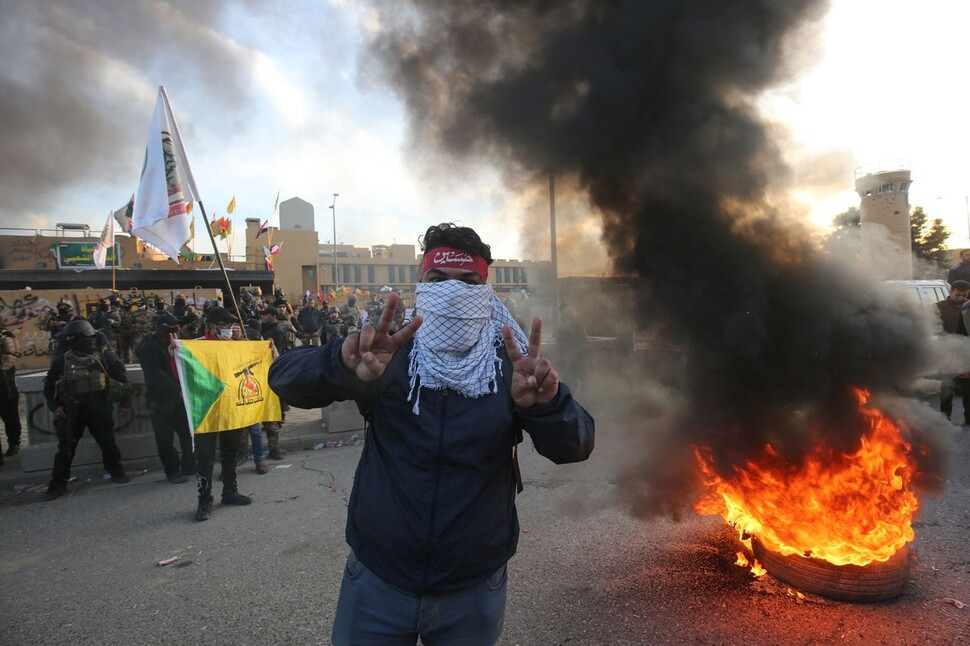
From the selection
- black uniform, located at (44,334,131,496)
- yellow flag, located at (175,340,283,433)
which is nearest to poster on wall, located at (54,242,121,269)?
black uniform, located at (44,334,131,496)

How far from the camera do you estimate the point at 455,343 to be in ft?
5.55

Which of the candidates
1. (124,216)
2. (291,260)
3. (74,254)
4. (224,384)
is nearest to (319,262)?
(291,260)

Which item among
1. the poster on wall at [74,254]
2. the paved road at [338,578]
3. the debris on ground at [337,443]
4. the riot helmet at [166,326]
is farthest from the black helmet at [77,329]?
the poster on wall at [74,254]

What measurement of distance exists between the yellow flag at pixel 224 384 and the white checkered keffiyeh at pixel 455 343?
13.3 ft

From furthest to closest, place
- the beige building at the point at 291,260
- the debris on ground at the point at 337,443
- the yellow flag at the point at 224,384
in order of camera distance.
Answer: the beige building at the point at 291,260 → the debris on ground at the point at 337,443 → the yellow flag at the point at 224,384

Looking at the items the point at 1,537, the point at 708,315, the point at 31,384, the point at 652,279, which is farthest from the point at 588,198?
the point at 31,384

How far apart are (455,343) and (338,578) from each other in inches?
103

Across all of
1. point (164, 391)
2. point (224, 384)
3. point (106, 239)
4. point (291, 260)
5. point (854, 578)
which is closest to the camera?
point (854, 578)

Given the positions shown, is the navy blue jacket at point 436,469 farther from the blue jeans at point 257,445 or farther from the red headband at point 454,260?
the blue jeans at point 257,445

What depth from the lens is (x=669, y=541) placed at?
3859 millimetres

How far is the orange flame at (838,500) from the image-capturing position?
3115mm

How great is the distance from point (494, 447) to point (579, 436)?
25 centimetres

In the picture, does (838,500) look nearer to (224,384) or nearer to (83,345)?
(224,384)

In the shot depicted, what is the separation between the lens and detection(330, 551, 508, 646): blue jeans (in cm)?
156
